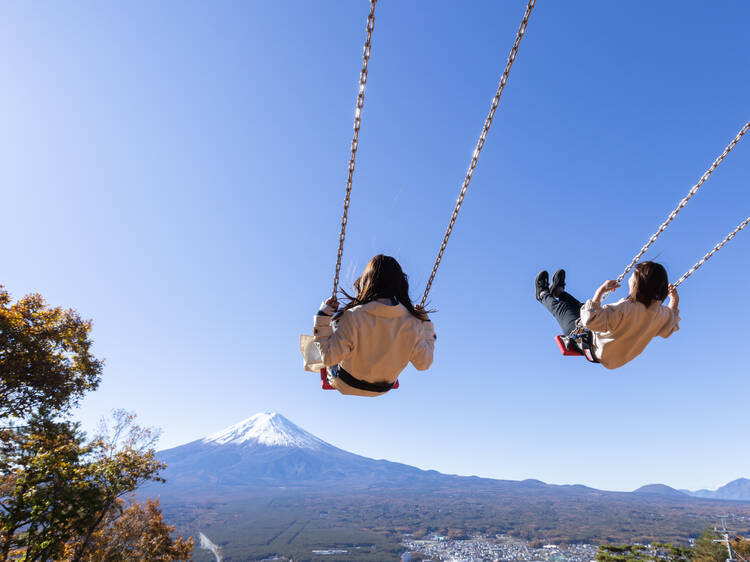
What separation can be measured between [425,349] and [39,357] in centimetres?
932

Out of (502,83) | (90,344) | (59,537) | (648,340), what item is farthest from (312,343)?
(59,537)

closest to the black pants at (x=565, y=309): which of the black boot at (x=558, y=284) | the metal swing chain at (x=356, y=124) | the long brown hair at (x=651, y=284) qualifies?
the black boot at (x=558, y=284)

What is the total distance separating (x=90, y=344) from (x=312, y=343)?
9135 mm

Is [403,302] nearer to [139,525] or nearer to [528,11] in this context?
[528,11]

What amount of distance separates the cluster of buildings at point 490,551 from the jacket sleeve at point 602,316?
86481 millimetres

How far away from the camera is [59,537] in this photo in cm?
879

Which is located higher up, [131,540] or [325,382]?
[325,382]

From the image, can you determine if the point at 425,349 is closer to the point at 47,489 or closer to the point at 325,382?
the point at 325,382

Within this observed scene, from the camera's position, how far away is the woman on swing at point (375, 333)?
7.09ft

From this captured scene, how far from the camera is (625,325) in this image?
290cm

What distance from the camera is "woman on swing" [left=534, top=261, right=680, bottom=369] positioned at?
288 centimetres

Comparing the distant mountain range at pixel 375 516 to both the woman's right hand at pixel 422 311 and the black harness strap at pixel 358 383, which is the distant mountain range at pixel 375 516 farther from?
the woman's right hand at pixel 422 311

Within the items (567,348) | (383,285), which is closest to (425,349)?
(383,285)

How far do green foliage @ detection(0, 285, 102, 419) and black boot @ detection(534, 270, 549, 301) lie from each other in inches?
374
